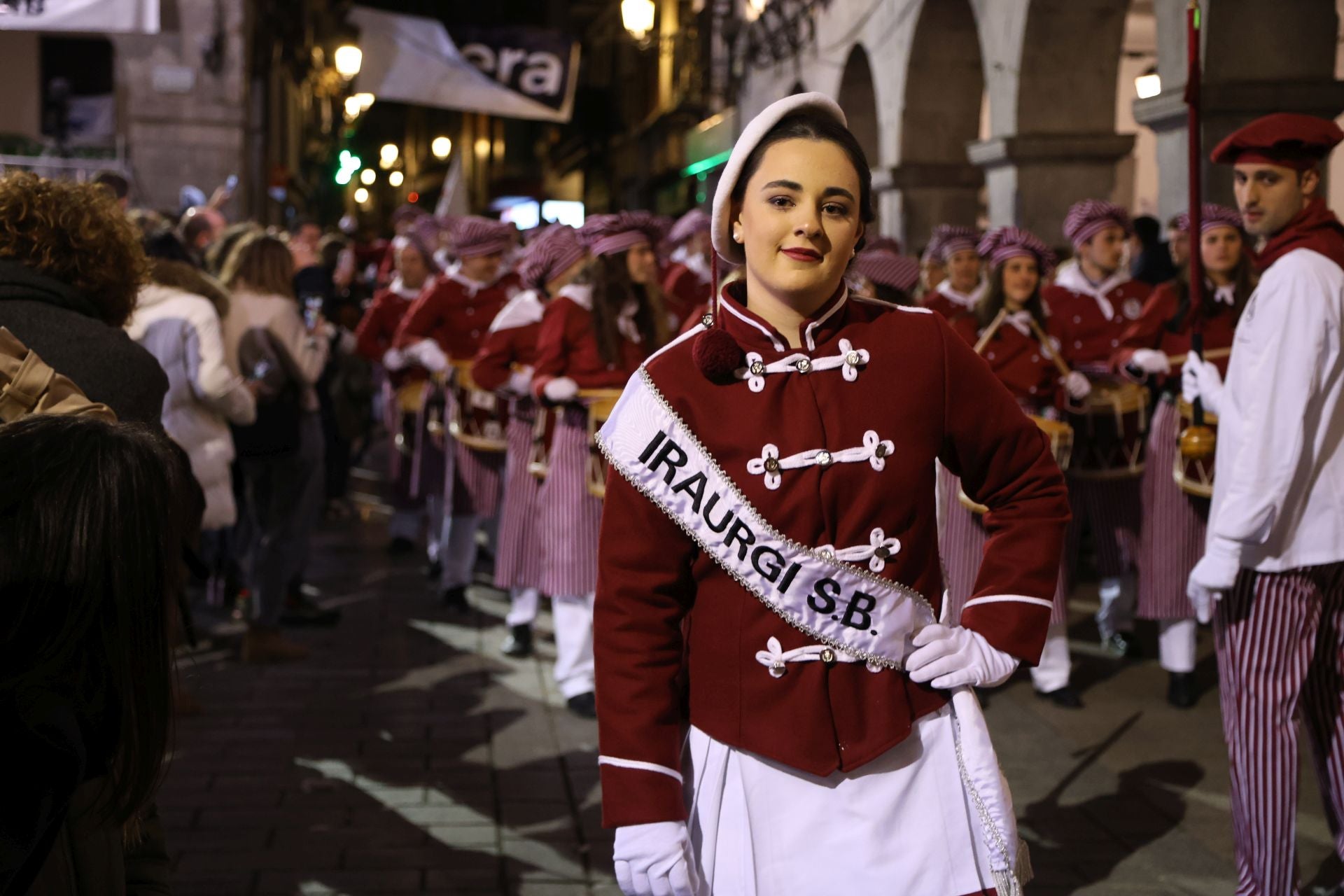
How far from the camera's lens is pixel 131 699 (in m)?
2.23

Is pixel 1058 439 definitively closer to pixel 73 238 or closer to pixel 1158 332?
pixel 1158 332

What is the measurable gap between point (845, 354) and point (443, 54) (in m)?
15.1

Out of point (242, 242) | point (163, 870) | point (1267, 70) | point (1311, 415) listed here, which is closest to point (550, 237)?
point (242, 242)

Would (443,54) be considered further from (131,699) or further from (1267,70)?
(131,699)

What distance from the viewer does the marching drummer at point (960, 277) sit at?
29.3ft

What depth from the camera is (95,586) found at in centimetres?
217

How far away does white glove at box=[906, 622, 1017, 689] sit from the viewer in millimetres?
2680

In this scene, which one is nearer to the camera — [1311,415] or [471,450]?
[1311,415]

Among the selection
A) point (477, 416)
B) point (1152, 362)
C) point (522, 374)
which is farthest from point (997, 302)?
point (477, 416)

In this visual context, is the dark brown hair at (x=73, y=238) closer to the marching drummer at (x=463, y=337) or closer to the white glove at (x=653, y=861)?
the white glove at (x=653, y=861)

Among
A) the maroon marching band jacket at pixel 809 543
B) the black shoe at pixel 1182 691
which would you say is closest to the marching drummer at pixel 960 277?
the black shoe at pixel 1182 691

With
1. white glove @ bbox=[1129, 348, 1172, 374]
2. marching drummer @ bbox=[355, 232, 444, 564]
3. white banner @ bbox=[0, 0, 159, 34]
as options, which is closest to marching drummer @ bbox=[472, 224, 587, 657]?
marching drummer @ bbox=[355, 232, 444, 564]

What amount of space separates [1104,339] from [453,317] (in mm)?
4024

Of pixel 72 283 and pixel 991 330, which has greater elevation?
pixel 72 283
